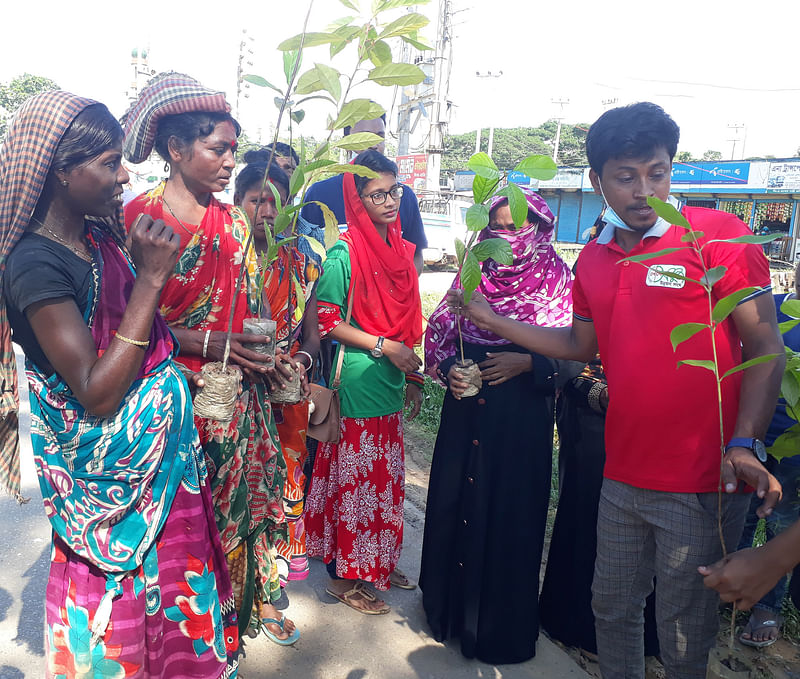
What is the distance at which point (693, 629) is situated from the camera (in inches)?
70.8

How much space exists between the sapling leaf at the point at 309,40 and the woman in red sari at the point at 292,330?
0.85 m

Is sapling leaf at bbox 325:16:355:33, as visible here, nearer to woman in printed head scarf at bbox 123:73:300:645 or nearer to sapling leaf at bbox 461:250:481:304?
woman in printed head scarf at bbox 123:73:300:645

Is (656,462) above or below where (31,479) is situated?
above

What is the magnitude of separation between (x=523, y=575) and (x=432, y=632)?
0.51 meters

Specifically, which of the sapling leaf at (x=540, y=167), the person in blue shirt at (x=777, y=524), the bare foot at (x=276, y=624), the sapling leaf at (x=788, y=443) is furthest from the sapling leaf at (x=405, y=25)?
the bare foot at (x=276, y=624)

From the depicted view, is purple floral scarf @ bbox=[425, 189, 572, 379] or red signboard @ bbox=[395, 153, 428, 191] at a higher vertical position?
red signboard @ bbox=[395, 153, 428, 191]

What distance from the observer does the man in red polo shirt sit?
1.69 meters

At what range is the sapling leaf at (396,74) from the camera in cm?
176

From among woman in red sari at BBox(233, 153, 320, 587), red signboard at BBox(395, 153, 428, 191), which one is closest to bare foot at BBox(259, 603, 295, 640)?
woman in red sari at BBox(233, 153, 320, 587)

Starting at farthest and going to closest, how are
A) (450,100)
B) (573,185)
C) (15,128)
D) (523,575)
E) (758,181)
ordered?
1. (573,185)
2. (758,181)
3. (450,100)
4. (523,575)
5. (15,128)

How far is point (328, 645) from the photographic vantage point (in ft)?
8.46

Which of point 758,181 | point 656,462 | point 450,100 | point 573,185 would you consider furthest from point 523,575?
point 573,185

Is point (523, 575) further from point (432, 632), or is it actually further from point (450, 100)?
point (450, 100)

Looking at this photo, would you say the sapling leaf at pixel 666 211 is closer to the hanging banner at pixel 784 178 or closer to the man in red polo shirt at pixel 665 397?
the man in red polo shirt at pixel 665 397
